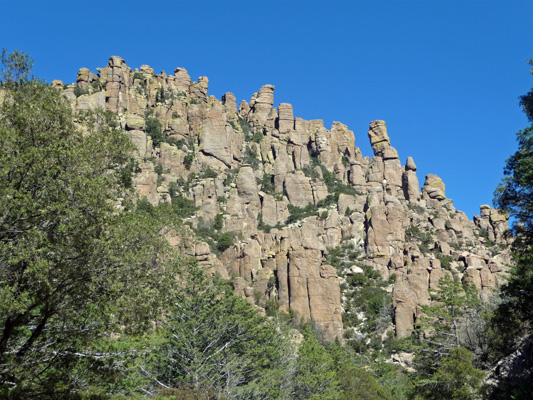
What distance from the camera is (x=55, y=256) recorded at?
554 inches

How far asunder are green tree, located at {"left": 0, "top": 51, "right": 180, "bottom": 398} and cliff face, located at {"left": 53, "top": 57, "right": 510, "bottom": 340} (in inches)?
1830

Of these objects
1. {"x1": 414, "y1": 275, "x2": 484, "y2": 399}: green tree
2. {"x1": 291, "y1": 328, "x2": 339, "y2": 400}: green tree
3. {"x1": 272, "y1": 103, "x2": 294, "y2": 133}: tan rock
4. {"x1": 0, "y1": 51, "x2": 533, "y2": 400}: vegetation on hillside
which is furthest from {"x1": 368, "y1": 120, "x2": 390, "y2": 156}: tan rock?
{"x1": 0, "y1": 51, "x2": 533, "y2": 400}: vegetation on hillside

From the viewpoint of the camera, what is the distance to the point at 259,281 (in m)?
75.6

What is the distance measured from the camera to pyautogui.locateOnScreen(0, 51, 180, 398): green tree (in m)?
13.5

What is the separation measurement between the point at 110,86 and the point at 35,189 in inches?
3888

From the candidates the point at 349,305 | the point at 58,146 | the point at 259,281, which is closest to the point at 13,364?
the point at 58,146

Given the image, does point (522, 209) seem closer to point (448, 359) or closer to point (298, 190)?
point (448, 359)

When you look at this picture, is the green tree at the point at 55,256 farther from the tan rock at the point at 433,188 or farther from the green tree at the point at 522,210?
the tan rock at the point at 433,188

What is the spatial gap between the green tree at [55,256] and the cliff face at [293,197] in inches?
1830

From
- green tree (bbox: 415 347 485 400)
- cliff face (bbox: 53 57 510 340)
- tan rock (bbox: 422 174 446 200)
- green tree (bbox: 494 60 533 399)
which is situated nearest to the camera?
green tree (bbox: 494 60 533 399)

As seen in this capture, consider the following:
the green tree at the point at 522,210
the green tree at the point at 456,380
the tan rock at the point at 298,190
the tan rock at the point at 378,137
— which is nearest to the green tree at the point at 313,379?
the green tree at the point at 456,380

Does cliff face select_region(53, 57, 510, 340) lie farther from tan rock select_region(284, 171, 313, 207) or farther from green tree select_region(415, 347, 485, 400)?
green tree select_region(415, 347, 485, 400)

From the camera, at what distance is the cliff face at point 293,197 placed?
75.9m

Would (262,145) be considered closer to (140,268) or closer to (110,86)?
(110,86)
